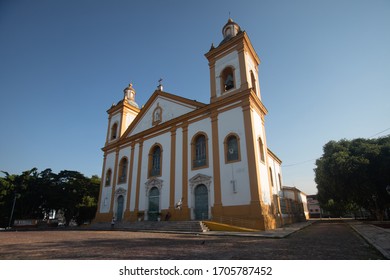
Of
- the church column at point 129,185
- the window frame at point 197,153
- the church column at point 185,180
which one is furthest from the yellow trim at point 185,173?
the church column at point 129,185

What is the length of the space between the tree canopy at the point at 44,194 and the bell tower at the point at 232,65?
2254 cm

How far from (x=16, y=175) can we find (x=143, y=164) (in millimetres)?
20328

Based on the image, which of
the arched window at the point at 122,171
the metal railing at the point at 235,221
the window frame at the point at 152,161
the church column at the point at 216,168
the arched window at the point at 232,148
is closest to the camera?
the metal railing at the point at 235,221

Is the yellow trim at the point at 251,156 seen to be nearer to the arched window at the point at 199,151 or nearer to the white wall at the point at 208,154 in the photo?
the white wall at the point at 208,154

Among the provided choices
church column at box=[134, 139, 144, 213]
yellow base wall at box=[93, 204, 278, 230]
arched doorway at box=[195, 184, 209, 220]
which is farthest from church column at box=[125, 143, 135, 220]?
arched doorway at box=[195, 184, 209, 220]

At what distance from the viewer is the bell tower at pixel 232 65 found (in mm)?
16500

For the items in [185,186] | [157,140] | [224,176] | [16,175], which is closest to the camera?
[224,176]

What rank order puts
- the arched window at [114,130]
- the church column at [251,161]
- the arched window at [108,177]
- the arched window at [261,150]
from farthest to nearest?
the arched window at [114,130] < the arched window at [108,177] < the arched window at [261,150] < the church column at [251,161]

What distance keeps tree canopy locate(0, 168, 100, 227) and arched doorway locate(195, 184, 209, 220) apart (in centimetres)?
1999

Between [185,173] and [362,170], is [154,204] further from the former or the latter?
[362,170]
